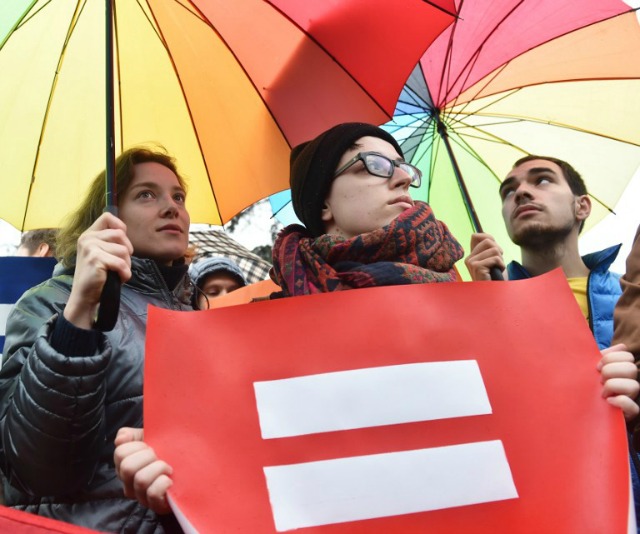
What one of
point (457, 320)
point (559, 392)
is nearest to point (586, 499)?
point (559, 392)

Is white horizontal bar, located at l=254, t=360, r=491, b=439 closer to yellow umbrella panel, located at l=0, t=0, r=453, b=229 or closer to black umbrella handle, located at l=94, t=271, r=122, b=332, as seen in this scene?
black umbrella handle, located at l=94, t=271, r=122, b=332

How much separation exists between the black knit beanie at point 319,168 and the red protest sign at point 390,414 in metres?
0.74

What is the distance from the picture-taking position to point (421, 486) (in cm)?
147

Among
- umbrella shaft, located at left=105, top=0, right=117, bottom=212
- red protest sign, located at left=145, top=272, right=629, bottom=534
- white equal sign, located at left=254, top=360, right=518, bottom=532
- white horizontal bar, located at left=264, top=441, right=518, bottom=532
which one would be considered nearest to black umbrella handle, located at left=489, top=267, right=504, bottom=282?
red protest sign, located at left=145, top=272, right=629, bottom=534

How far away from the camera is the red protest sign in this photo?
1.45 m

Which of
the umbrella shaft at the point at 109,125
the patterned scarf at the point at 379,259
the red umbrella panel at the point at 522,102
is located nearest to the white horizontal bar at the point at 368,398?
the patterned scarf at the point at 379,259

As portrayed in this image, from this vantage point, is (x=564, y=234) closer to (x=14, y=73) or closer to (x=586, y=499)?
(x=586, y=499)

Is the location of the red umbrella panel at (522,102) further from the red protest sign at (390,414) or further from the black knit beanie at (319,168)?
the red protest sign at (390,414)

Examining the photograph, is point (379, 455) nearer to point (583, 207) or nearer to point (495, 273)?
point (495, 273)

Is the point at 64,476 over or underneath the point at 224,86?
underneath

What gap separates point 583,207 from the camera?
3.84 metres

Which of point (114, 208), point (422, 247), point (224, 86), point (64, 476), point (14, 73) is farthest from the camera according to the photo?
point (224, 86)

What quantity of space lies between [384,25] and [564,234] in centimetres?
140

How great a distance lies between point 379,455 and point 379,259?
29.0 inches
